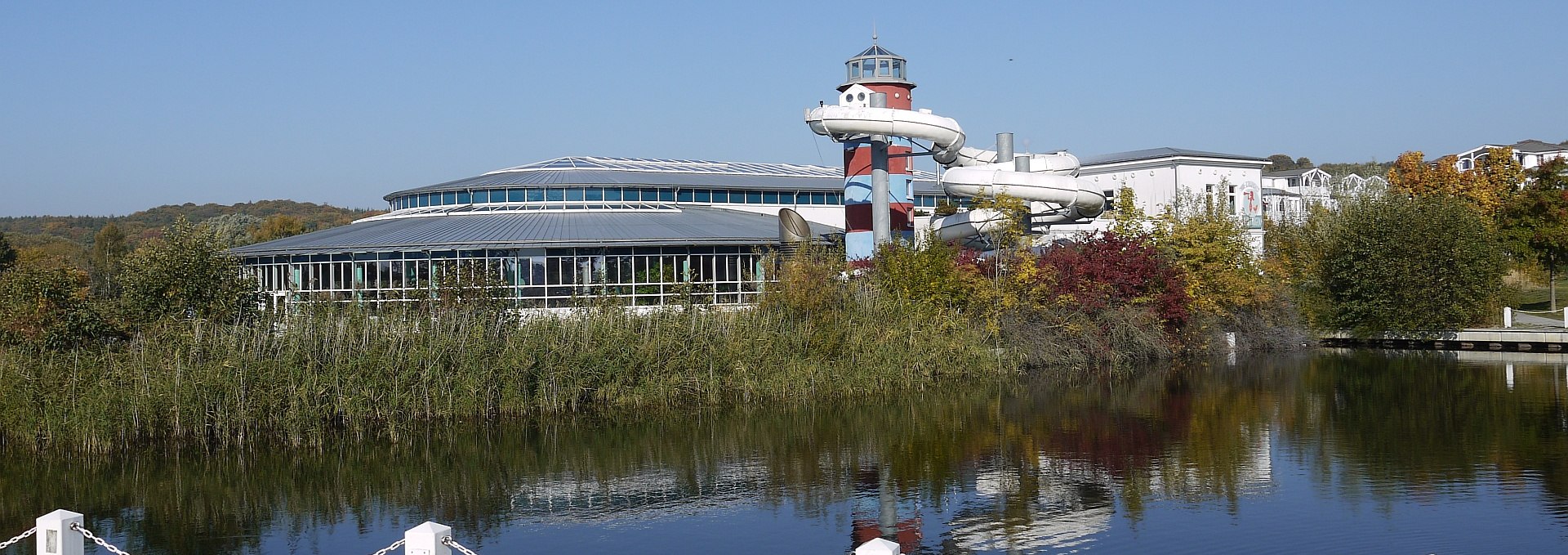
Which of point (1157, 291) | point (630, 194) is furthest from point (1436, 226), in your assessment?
point (630, 194)

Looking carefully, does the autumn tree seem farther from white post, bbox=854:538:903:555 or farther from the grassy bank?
white post, bbox=854:538:903:555

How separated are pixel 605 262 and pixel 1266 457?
1991cm

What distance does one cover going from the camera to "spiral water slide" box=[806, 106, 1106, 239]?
3328cm

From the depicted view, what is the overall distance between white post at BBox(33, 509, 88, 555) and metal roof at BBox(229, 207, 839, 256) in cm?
2525

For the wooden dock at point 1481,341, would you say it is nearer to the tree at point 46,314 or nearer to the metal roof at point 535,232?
the metal roof at point 535,232

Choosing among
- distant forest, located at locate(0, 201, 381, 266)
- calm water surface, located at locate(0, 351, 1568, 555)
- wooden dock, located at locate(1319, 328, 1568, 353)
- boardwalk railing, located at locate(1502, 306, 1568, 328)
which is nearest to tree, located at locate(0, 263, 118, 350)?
calm water surface, located at locate(0, 351, 1568, 555)

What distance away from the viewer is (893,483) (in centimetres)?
1816

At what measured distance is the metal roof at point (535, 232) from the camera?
35.0 metres

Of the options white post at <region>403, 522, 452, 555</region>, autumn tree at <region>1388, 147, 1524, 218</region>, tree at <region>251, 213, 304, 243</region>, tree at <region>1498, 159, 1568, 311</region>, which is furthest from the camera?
tree at <region>251, 213, 304, 243</region>

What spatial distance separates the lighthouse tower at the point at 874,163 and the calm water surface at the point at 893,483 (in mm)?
9413

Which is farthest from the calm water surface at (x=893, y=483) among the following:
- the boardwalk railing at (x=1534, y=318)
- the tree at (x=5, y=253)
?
the tree at (x=5, y=253)

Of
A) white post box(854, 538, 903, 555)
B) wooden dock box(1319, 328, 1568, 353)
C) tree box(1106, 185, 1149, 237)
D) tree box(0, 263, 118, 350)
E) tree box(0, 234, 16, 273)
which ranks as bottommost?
wooden dock box(1319, 328, 1568, 353)

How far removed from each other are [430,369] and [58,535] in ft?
44.6

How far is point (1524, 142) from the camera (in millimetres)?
96438
